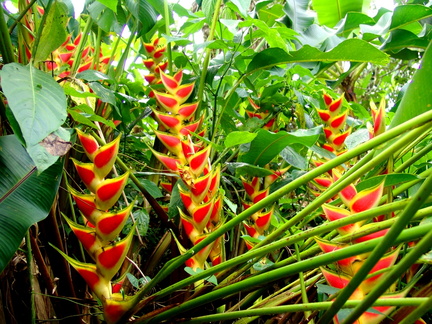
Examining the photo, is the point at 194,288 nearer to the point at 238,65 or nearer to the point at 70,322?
the point at 70,322

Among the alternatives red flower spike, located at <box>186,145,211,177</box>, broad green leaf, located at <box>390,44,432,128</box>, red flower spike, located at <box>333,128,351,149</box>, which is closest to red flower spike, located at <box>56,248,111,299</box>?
red flower spike, located at <box>186,145,211,177</box>

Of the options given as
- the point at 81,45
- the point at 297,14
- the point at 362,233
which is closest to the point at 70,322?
the point at 362,233

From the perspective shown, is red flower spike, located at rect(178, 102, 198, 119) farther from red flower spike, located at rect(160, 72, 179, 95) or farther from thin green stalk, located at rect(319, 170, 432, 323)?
thin green stalk, located at rect(319, 170, 432, 323)

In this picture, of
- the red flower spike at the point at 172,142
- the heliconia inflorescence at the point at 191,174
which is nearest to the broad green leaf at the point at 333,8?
the heliconia inflorescence at the point at 191,174

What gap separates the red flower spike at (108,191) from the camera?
0.58 metres

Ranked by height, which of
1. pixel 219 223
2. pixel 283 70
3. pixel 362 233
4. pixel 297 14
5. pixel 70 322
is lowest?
pixel 70 322

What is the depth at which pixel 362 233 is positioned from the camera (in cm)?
49

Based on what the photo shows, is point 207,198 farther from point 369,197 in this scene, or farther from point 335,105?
point 335,105

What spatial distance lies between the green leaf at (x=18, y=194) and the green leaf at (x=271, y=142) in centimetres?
38

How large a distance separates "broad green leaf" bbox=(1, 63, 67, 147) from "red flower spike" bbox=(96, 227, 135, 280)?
194 mm

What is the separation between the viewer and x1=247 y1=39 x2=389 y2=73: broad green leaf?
753 millimetres

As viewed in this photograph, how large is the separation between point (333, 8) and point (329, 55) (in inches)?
30.5

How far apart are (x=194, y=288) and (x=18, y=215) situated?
303mm

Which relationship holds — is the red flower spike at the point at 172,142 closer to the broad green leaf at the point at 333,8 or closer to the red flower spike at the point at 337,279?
the red flower spike at the point at 337,279
